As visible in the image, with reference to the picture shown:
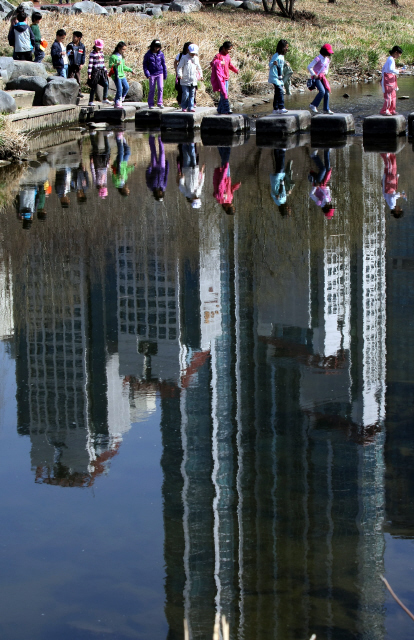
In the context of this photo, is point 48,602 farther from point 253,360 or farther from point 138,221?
point 138,221

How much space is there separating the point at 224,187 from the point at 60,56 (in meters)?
11.6

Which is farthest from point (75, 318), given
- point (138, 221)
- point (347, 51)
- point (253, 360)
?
point (347, 51)

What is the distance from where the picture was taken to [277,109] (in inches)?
760

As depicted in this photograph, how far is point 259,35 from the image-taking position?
125 ft

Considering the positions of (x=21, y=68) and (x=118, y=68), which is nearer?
(x=118, y=68)

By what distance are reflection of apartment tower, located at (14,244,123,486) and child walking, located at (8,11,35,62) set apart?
15.3 metres

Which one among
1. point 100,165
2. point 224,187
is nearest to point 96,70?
point 100,165

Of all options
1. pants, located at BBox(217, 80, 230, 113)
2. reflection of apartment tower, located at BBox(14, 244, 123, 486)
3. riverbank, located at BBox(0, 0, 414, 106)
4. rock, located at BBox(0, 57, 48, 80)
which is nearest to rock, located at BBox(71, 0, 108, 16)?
riverbank, located at BBox(0, 0, 414, 106)

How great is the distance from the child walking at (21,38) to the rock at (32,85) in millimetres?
1998

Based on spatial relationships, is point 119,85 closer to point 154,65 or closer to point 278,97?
point 154,65

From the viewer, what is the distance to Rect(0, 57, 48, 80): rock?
20953 mm

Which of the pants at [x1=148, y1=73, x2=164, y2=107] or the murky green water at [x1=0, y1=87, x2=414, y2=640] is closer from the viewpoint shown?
the murky green water at [x1=0, y1=87, x2=414, y2=640]

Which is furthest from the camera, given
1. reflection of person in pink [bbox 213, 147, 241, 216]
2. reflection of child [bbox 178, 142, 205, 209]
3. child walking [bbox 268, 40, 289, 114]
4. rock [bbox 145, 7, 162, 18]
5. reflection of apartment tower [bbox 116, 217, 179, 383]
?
rock [bbox 145, 7, 162, 18]

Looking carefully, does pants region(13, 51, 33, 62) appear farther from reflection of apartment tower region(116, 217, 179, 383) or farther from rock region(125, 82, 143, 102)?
reflection of apartment tower region(116, 217, 179, 383)
